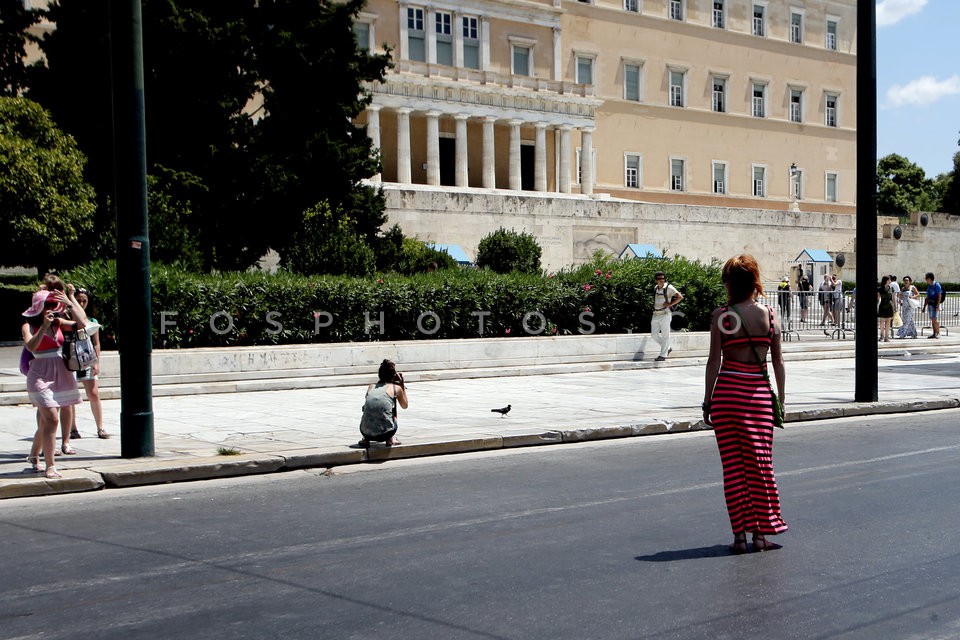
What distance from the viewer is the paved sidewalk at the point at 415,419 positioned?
1026 cm

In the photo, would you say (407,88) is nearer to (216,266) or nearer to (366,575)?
(216,266)

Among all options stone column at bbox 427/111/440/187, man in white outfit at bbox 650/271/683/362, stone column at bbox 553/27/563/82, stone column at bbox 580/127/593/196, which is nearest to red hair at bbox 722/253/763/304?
man in white outfit at bbox 650/271/683/362

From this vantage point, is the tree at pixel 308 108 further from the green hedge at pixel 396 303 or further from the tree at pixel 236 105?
the green hedge at pixel 396 303

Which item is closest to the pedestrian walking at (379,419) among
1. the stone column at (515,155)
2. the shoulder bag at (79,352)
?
the shoulder bag at (79,352)

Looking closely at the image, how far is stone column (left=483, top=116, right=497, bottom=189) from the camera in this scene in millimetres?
56281

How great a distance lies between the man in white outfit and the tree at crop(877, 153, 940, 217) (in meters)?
80.5

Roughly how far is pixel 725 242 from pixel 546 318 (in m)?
30.0

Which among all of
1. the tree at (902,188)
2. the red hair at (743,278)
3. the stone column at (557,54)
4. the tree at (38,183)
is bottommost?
the red hair at (743,278)

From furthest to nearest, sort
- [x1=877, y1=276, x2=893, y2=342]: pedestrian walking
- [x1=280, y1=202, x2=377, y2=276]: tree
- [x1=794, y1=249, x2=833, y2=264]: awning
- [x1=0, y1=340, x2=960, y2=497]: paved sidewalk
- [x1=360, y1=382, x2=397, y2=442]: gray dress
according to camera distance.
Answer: [x1=794, y1=249, x2=833, y2=264]: awning < [x1=877, y1=276, x2=893, y2=342]: pedestrian walking < [x1=280, y1=202, x2=377, y2=276]: tree < [x1=360, y1=382, x2=397, y2=442]: gray dress < [x1=0, y1=340, x2=960, y2=497]: paved sidewalk

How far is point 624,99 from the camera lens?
64.2m

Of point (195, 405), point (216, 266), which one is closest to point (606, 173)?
point (216, 266)

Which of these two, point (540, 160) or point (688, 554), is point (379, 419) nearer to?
point (688, 554)

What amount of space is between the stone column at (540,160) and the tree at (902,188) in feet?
162

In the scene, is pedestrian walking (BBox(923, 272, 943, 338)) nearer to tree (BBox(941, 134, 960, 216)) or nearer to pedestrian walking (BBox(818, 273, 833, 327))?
pedestrian walking (BBox(818, 273, 833, 327))
